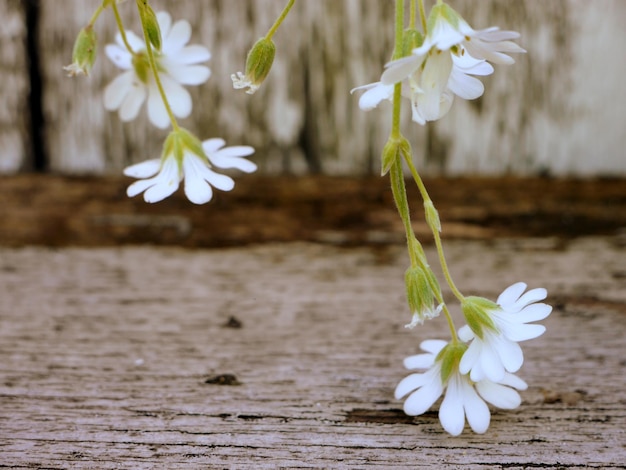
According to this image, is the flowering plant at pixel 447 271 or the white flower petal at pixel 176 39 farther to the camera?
the white flower petal at pixel 176 39

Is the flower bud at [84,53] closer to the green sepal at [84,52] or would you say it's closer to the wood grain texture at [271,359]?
the green sepal at [84,52]

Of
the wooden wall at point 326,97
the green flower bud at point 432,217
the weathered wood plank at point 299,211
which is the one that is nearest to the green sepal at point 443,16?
the green flower bud at point 432,217

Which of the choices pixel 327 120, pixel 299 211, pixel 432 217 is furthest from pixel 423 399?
pixel 327 120

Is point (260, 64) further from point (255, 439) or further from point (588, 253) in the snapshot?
point (588, 253)

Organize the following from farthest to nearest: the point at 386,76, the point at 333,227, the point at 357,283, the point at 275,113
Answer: the point at 275,113 < the point at 333,227 < the point at 357,283 < the point at 386,76

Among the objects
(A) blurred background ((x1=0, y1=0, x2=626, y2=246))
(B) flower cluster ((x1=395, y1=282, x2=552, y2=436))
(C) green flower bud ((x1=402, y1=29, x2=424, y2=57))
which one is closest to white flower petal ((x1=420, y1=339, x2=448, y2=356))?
(B) flower cluster ((x1=395, y1=282, x2=552, y2=436))

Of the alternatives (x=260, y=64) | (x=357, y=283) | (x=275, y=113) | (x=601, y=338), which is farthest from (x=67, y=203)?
(x=601, y=338)

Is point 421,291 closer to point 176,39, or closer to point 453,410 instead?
point 453,410
